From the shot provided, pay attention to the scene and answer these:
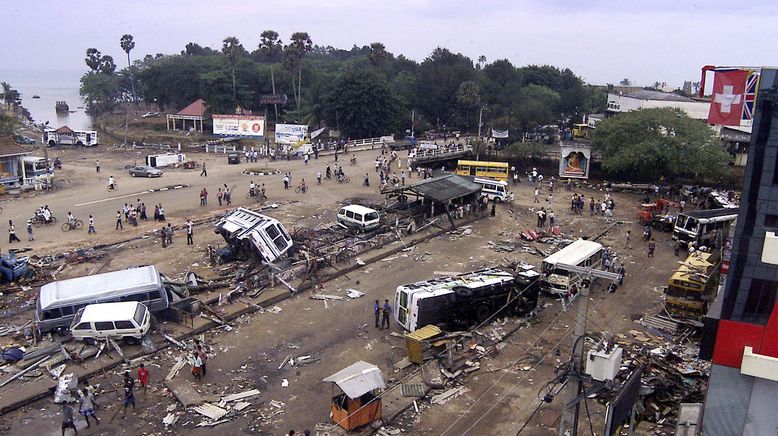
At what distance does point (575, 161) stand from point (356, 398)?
1592 inches

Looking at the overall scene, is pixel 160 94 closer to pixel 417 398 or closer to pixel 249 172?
pixel 249 172

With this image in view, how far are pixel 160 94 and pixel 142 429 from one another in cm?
7863

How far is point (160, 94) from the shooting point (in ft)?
277

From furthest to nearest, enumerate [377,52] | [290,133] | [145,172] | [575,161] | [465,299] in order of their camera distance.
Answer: [377,52] → [290,133] → [575,161] → [145,172] → [465,299]

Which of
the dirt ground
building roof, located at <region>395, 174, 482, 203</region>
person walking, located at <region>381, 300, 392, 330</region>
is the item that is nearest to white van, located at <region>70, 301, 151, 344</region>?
the dirt ground

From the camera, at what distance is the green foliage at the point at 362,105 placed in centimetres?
6519

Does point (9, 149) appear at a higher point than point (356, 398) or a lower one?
higher

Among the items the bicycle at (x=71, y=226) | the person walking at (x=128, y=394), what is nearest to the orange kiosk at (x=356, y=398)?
the person walking at (x=128, y=394)

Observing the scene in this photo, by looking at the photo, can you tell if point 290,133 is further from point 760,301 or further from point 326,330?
point 760,301

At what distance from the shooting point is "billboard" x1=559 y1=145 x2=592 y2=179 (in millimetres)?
Answer: 48969

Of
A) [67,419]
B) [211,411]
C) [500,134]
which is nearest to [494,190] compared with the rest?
[500,134]

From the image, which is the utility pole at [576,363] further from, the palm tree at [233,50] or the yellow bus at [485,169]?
the palm tree at [233,50]

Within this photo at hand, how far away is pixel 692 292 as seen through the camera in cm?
2111

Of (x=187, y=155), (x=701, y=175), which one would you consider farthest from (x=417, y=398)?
(x=187, y=155)
